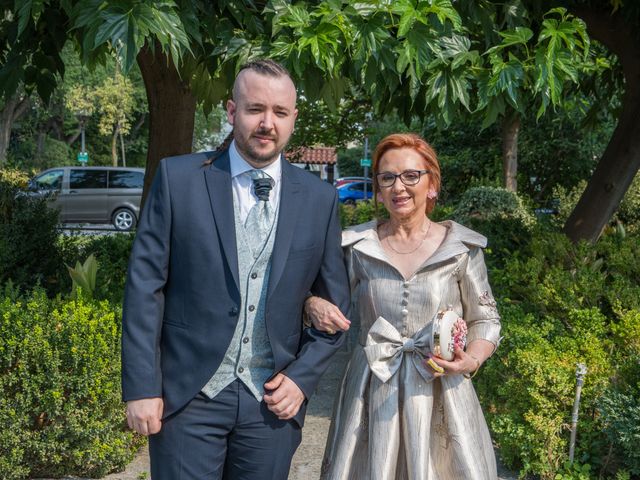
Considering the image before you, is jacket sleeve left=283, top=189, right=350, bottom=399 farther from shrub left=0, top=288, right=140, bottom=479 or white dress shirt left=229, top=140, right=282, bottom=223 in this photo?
shrub left=0, top=288, right=140, bottom=479

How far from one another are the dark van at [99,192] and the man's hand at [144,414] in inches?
855

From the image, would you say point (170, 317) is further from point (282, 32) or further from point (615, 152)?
point (615, 152)

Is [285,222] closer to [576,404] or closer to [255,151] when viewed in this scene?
[255,151]

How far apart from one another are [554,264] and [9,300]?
4132 mm

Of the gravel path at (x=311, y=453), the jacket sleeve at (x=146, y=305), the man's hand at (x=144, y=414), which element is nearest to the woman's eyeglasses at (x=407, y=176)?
the jacket sleeve at (x=146, y=305)

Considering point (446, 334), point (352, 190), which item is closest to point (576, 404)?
point (446, 334)

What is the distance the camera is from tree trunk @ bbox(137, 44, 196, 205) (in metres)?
6.80

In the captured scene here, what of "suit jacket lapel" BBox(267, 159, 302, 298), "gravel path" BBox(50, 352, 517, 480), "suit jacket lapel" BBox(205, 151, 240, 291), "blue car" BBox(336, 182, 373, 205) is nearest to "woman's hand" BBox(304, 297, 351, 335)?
"suit jacket lapel" BBox(267, 159, 302, 298)

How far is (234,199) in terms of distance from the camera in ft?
8.18

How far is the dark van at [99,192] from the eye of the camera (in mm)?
23494

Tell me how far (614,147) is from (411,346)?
5.33 m

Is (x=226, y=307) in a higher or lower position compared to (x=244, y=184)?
lower

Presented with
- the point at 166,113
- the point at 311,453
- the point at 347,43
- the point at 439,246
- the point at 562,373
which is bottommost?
the point at 311,453

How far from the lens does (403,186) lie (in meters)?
2.70
